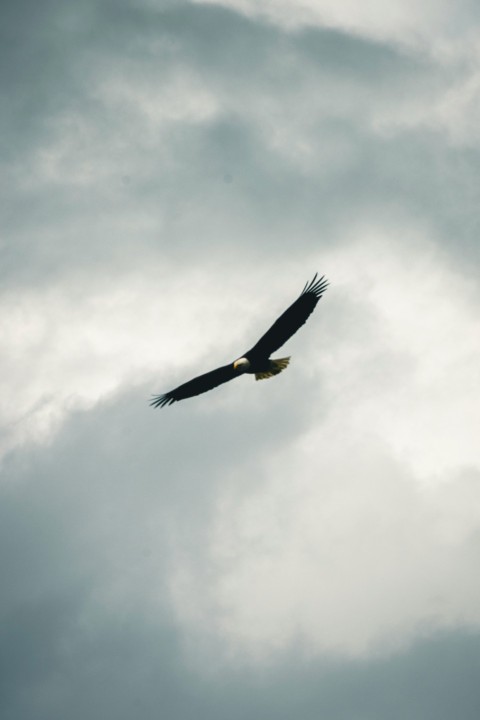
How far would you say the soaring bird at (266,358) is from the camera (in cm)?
3194

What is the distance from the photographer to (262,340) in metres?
32.4

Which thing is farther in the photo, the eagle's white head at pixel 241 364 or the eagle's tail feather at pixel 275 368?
the eagle's tail feather at pixel 275 368

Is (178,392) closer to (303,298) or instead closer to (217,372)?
(217,372)

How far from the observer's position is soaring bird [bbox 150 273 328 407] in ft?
105

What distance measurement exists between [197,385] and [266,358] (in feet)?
8.78

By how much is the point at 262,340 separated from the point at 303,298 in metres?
1.92

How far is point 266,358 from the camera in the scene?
3334cm

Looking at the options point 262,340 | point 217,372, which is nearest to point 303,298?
point 262,340

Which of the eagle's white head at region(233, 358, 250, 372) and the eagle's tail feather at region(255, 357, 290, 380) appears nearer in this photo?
the eagle's white head at region(233, 358, 250, 372)

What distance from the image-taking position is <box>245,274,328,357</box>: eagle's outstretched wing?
31.8m

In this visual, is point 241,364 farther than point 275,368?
No

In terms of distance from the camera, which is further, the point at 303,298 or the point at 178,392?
the point at 178,392

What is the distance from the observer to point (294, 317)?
105ft

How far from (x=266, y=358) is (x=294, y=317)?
6.62 feet
